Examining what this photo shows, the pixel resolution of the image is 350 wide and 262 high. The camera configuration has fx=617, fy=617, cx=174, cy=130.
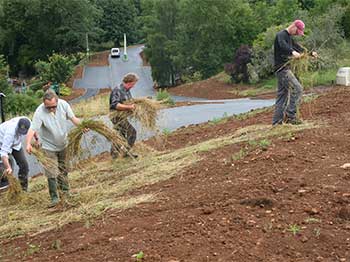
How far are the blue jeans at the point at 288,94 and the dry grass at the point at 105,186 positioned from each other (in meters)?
0.29

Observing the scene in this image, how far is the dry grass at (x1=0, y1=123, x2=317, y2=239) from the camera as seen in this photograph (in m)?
6.50

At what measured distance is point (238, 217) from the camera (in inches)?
191

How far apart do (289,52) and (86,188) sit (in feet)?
10.9

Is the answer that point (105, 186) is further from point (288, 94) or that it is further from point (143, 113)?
point (288, 94)

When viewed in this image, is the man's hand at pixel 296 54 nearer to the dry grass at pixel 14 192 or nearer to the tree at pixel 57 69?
the dry grass at pixel 14 192

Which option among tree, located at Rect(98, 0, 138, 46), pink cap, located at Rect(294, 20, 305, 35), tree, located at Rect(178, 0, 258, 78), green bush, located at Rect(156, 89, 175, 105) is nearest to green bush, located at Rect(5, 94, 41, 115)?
green bush, located at Rect(156, 89, 175, 105)

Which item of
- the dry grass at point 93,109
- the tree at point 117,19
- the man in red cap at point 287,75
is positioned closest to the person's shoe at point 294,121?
the man in red cap at point 287,75

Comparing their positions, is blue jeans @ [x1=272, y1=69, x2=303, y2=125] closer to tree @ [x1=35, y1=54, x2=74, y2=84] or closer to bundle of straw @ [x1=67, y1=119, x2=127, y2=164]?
bundle of straw @ [x1=67, y1=119, x2=127, y2=164]

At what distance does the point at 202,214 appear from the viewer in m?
5.12

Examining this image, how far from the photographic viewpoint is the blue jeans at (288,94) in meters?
8.62

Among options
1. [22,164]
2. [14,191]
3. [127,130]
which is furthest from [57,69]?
[14,191]

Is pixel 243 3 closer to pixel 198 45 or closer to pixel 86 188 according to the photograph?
pixel 198 45

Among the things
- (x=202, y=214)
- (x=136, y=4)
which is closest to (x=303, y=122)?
(x=202, y=214)

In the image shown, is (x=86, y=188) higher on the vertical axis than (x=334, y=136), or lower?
lower
